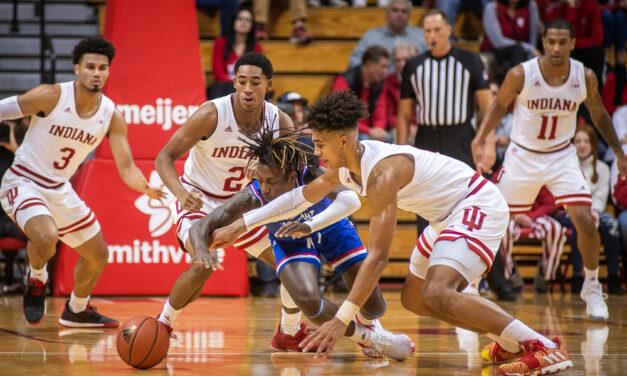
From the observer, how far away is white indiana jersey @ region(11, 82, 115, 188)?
19.6 feet

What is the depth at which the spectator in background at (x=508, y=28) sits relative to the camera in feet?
32.0

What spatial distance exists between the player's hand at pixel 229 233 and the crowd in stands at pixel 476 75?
10.6 ft

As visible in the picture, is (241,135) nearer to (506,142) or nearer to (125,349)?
(125,349)

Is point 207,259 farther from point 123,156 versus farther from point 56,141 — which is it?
point 56,141

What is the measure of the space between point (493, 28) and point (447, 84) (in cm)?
291

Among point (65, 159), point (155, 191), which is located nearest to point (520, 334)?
point (155, 191)

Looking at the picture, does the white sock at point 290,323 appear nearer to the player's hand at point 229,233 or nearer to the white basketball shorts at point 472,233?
the player's hand at point 229,233

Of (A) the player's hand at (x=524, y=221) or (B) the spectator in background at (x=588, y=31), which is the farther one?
(B) the spectator in background at (x=588, y=31)

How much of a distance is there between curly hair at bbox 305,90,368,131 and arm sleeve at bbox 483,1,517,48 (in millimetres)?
6344

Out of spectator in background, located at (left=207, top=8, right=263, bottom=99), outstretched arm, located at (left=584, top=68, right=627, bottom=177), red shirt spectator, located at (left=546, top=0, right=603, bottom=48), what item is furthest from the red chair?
red shirt spectator, located at (left=546, top=0, right=603, bottom=48)

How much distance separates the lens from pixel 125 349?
4.06 meters

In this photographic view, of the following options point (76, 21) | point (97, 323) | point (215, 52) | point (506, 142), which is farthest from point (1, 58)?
point (506, 142)

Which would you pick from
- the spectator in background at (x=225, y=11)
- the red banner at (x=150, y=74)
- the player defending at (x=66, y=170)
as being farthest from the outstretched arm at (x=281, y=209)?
the spectator in background at (x=225, y=11)

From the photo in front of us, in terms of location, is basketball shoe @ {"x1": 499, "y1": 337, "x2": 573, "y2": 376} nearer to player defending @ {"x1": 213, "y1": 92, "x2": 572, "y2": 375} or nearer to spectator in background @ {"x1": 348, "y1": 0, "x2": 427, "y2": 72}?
player defending @ {"x1": 213, "y1": 92, "x2": 572, "y2": 375}
